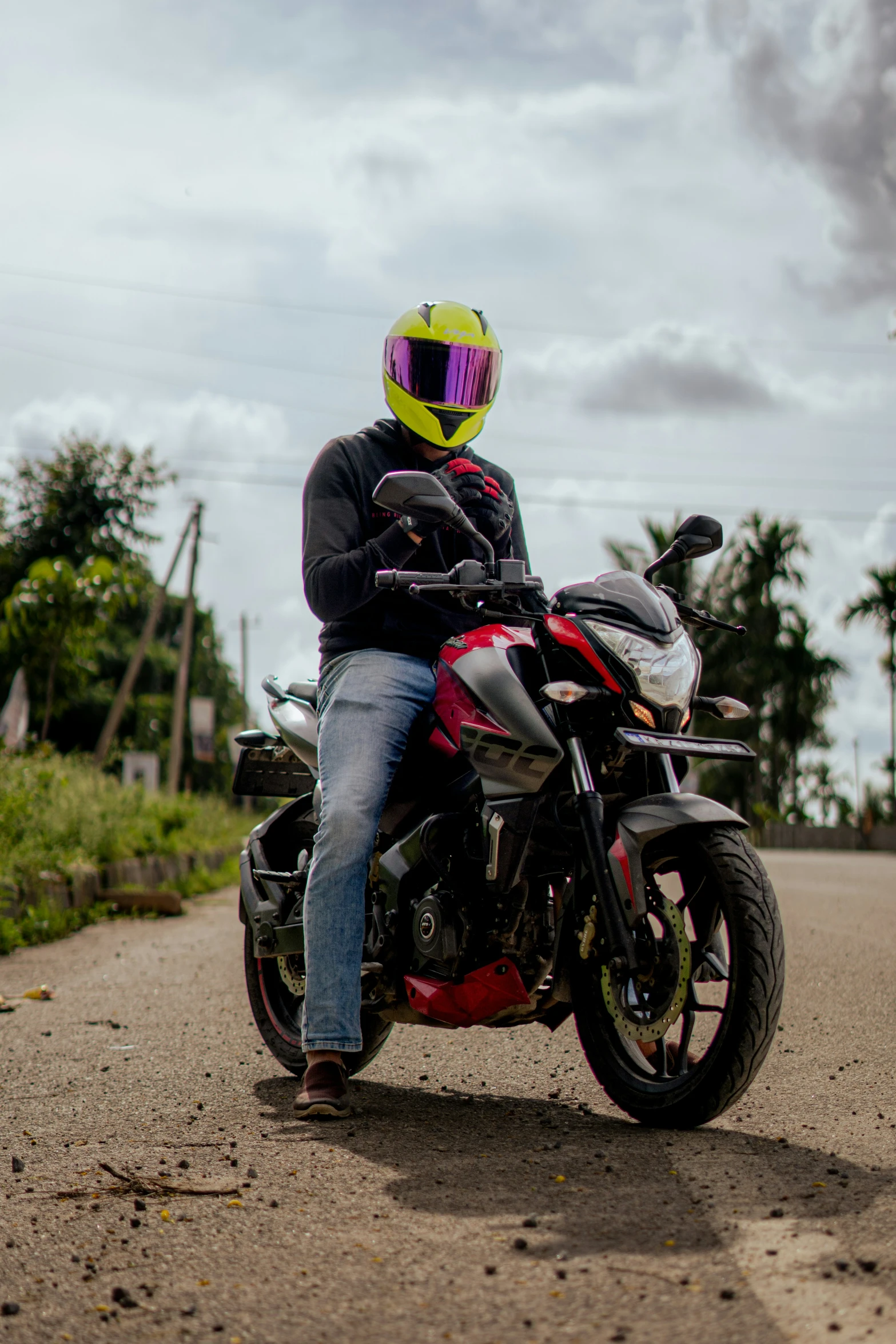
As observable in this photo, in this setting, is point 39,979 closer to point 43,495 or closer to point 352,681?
point 352,681

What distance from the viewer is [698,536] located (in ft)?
14.5

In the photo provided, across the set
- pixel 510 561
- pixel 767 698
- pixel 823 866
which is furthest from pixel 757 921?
pixel 767 698

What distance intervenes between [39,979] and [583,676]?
526cm

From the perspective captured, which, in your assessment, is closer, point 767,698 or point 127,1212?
point 127,1212

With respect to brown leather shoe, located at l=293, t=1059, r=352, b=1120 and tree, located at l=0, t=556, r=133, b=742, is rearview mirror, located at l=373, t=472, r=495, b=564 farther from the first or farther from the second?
tree, located at l=0, t=556, r=133, b=742

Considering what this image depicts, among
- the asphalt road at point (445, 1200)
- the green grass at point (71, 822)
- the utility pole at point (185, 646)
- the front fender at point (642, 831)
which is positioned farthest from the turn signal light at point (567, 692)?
the utility pole at point (185, 646)

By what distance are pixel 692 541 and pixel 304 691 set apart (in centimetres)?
157

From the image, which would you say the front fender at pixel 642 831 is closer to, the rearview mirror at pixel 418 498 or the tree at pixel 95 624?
the rearview mirror at pixel 418 498

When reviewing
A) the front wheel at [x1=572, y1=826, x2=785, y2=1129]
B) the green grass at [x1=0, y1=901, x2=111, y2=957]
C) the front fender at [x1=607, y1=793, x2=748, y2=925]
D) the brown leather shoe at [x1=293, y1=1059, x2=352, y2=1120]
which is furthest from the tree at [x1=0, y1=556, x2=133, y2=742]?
the front fender at [x1=607, y1=793, x2=748, y2=925]

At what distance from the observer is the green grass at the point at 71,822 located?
11.7 meters

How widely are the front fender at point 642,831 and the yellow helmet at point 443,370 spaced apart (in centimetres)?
145

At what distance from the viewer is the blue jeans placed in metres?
4.36

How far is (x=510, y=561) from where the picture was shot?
4.21m

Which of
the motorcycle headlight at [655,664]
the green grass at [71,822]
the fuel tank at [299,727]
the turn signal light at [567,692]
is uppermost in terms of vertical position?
the motorcycle headlight at [655,664]
